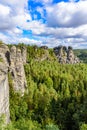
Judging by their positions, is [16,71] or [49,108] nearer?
[16,71]

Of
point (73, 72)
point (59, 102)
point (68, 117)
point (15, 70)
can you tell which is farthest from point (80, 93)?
point (73, 72)

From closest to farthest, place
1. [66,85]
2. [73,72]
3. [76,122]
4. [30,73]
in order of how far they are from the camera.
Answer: [76,122] < [66,85] < [30,73] < [73,72]

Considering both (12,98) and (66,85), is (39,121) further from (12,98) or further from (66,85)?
(66,85)

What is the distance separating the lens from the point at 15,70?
98.2m

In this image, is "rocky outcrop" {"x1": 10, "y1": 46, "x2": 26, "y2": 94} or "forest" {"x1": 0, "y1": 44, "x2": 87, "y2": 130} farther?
"rocky outcrop" {"x1": 10, "y1": 46, "x2": 26, "y2": 94}

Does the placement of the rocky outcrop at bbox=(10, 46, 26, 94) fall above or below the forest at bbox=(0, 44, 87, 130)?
above

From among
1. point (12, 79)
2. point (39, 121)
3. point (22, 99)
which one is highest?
point (12, 79)

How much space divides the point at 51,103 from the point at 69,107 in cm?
765

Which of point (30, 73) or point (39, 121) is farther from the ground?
point (30, 73)

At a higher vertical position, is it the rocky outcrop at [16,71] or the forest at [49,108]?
the rocky outcrop at [16,71]

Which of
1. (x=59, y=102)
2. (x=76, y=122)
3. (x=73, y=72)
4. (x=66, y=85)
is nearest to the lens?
(x=76, y=122)

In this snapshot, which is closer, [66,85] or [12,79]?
[12,79]

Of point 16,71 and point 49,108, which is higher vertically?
point 16,71

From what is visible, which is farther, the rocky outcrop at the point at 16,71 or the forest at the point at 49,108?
the rocky outcrop at the point at 16,71
